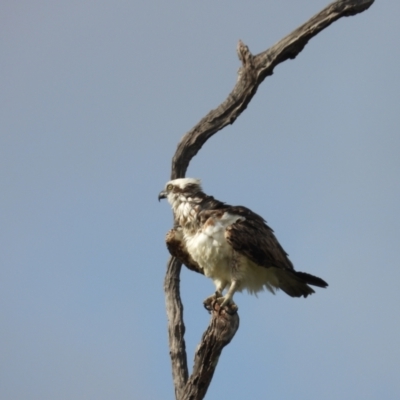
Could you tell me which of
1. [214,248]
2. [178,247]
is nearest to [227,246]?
[214,248]

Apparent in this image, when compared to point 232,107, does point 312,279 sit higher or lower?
lower

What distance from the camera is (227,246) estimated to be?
1248 centimetres

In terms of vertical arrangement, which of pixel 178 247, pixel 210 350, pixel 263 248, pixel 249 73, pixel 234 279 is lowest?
pixel 210 350

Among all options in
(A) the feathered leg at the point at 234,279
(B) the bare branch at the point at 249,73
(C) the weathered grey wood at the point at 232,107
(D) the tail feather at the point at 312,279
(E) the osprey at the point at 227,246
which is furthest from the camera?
(B) the bare branch at the point at 249,73

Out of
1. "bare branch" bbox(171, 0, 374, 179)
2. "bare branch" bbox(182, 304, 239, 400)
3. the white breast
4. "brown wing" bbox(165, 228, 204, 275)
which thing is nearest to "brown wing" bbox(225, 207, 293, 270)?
the white breast

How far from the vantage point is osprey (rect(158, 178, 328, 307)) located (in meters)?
12.5

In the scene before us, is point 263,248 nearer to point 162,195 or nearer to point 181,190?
point 181,190

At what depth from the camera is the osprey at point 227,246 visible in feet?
41.0

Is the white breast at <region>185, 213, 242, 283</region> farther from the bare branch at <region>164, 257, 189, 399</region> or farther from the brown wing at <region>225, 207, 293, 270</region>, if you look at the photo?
the bare branch at <region>164, 257, 189, 399</region>

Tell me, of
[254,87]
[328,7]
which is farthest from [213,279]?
[328,7]


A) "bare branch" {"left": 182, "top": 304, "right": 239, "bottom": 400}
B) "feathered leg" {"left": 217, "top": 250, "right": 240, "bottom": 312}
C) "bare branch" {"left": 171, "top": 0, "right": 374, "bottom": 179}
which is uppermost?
"bare branch" {"left": 171, "top": 0, "right": 374, "bottom": 179}

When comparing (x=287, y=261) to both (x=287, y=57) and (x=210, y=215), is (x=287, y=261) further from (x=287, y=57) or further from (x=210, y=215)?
(x=287, y=57)

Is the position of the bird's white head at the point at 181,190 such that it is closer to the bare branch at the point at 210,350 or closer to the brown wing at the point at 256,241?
the brown wing at the point at 256,241

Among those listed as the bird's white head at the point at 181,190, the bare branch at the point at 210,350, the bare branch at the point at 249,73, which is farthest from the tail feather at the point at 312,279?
the bare branch at the point at 249,73
